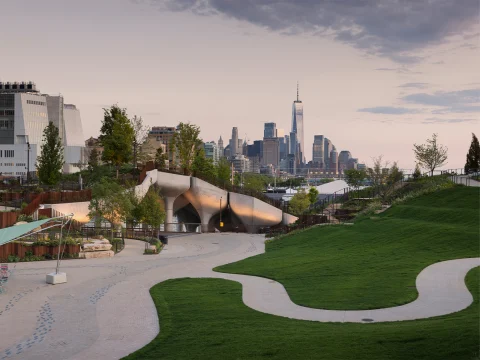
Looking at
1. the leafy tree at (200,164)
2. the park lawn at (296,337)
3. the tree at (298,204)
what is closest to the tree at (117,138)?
the leafy tree at (200,164)

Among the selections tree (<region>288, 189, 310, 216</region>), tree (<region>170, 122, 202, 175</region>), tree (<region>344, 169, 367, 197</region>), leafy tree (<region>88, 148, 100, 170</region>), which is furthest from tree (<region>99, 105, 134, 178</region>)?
tree (<region>344, 169, 367, 197</region>)

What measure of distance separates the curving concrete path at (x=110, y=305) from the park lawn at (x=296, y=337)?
780 millimetres

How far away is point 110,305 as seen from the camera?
18875 mm

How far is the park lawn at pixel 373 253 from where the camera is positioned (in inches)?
742

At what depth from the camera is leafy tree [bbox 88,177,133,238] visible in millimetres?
41500

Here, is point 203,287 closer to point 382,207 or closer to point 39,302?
point 39,302

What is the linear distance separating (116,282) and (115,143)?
130 feet

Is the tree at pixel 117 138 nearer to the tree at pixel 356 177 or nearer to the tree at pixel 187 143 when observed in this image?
the tree at pixel 187 143

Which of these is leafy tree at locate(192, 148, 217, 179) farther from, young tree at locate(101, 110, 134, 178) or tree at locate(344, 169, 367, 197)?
tree at locate(344, 169, 367, 197)

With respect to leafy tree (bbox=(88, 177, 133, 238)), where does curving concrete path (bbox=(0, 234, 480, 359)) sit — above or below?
below

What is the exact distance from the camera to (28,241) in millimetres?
32875

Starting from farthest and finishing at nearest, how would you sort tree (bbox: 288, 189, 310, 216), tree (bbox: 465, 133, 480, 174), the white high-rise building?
the white high-rise building, tree (bbox: 288, 189, 310, 216), tree (bbox: 465, 133, 480, 174)

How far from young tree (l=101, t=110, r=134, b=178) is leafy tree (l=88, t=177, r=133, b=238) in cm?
1918

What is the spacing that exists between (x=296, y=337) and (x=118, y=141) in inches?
2031
